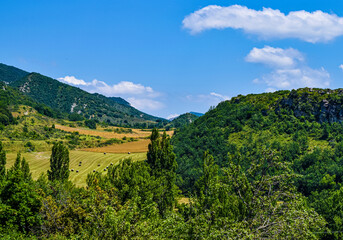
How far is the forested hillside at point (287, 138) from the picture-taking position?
63.7 m

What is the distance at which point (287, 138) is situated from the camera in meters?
82.4

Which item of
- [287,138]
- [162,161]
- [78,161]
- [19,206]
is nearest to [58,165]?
[162,161]

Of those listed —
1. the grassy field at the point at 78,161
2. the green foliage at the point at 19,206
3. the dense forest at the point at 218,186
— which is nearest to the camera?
the dense forest at the point at 218,186

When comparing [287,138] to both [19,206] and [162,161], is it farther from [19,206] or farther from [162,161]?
[19,206]

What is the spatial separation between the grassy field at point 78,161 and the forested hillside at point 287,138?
31.4m

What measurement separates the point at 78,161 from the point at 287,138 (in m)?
81.0

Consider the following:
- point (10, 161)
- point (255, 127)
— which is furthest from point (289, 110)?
point (10, 161)

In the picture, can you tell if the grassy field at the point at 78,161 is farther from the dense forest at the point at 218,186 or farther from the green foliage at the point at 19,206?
the green foliage at the point at 19,206

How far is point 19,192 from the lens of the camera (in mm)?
27531

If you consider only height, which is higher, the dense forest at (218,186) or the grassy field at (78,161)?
the dense forest at (218,186)

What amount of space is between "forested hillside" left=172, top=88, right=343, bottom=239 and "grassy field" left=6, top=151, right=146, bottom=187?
31428 millimetres

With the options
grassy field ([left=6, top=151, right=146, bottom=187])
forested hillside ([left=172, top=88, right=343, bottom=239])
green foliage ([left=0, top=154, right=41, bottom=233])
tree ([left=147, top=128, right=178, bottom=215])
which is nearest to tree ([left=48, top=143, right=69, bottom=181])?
tree ([left=147, top=128, right=178, bottom=215])

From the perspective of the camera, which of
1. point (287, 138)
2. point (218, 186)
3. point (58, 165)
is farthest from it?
point (287, 138)

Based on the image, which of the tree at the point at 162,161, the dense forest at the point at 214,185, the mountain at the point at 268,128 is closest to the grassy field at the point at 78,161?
the dense forest at the point at 214,185
